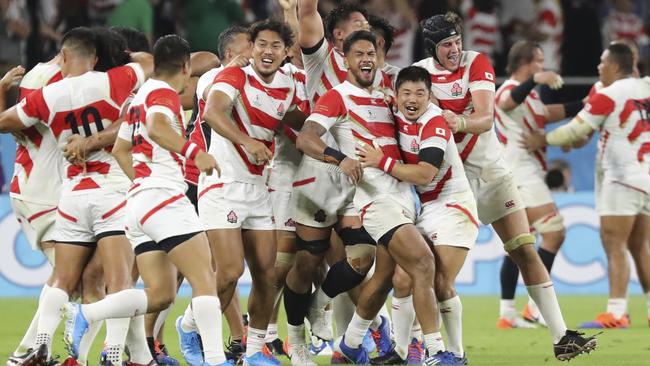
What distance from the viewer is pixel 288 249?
29.7 ft

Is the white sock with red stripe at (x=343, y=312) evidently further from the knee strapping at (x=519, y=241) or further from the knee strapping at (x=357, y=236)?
the knee strapping at (x=519, y=241)

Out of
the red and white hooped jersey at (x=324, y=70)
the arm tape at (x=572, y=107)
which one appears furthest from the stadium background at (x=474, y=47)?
the red and white hooped jersey at (x=324, y=70)

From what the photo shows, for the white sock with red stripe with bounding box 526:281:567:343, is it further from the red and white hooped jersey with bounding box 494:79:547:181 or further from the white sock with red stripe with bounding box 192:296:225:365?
the red and white hooped jersey with bounding box 494:79:547:181

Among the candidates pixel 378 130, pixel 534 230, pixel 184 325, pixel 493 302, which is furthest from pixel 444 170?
pixel 493 302

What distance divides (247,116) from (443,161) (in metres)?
1.37

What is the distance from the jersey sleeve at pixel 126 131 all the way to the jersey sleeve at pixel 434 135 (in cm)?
193

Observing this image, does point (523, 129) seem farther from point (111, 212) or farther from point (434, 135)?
point (111, 212)

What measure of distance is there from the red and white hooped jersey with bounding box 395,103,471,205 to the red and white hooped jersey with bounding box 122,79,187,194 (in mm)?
1664

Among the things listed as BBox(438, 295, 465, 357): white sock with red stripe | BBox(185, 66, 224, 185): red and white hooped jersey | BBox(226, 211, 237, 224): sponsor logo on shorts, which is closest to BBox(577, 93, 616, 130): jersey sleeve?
BBox(438, 295, 465, 357): white sock with red stripe

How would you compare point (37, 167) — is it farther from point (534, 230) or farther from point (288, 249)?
point (534, 230)

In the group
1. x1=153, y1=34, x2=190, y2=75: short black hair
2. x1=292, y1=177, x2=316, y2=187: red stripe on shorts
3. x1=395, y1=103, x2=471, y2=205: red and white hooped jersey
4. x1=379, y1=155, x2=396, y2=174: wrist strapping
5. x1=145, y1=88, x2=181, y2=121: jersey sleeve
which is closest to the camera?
x1=145, y1=88, x2=181, y2=121: jersey sleeve

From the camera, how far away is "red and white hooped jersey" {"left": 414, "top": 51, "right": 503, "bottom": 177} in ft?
29.2

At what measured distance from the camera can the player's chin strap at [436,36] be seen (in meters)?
8.88

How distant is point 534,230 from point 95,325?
5631mm
